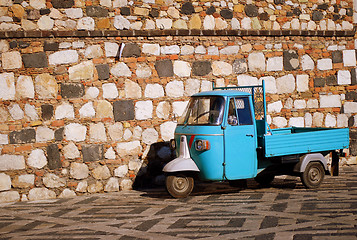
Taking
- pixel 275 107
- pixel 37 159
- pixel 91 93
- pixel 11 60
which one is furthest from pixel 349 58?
pixel 11 60

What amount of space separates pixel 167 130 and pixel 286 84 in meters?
2.55

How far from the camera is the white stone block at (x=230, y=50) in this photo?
9.77 m

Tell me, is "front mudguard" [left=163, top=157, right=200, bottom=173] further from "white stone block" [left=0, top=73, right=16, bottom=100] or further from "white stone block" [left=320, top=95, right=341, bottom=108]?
"white stone block" [left=320, top=95, right=341, bottom=108]

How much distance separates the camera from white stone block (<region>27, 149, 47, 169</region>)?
8609mm

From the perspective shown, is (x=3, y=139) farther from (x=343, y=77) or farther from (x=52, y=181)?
(x=343, y=77)

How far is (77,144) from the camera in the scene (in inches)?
348

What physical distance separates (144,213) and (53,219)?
1.21m

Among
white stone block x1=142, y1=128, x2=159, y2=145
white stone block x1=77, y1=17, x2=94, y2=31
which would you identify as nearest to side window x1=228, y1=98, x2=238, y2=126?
white stone block x1=142, y1=128, x2=159, y2=145

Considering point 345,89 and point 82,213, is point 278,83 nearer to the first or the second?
point 345,89

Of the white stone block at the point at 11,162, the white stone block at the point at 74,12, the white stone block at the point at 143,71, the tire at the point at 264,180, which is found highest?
the white stone block at the point at 74,12

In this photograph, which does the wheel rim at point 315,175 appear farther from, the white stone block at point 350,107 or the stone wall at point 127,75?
the white stone block at point 350,107

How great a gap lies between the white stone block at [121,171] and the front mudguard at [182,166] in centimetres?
137

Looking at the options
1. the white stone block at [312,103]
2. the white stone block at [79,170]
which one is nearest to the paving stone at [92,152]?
the white stone block at [79,170]

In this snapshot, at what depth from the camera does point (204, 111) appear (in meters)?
8.20
